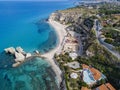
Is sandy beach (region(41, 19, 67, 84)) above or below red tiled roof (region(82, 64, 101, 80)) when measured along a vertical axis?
below

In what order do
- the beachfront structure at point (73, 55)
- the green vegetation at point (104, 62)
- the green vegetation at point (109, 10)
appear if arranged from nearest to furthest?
the green vegetation at point (104, 62) → the beachfront structure at point (73, 55) → the green vegetation at point (109, 10)

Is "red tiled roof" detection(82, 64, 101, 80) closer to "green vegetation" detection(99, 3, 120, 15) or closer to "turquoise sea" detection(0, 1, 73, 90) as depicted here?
"turquoise sea" detection(0, 1, 73, 90)

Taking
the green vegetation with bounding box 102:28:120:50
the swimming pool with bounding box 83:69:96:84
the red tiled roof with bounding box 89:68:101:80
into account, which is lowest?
the swimming pool with bounding box 83:69:96:84

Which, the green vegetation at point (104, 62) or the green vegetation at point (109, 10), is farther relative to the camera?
the green vegetation at point (109, 10)

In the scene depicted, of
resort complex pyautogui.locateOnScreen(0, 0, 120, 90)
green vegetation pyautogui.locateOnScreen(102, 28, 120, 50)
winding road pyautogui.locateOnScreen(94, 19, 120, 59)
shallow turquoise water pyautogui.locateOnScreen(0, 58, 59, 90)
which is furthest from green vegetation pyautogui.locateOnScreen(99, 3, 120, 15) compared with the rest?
shallow turquoise water pyautogui.locateOnScreen(0, 58, 59, 90)

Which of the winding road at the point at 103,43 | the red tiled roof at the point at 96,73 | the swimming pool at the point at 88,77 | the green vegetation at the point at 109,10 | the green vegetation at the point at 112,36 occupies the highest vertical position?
the green vegetation at the point at 112,36

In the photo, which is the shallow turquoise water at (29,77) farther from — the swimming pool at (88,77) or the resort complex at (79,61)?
the swimming pool at (88,77)

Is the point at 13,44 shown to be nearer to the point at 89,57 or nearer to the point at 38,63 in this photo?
the point at 38,63

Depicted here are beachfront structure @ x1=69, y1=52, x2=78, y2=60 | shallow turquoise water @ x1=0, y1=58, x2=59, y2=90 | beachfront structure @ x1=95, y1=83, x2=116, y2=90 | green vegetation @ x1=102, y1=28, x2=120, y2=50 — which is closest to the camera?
beachfront structure @ x1=95, y1=83, x2=116, y2=90

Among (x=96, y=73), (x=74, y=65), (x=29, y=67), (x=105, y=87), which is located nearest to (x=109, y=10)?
(x=74, y=65)

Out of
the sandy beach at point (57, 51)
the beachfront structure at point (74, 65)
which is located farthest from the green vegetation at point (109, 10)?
the beachfront structure at point (74, 65)

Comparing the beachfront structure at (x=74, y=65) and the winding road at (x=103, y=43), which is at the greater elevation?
the winding road at (x=103, y=43)
